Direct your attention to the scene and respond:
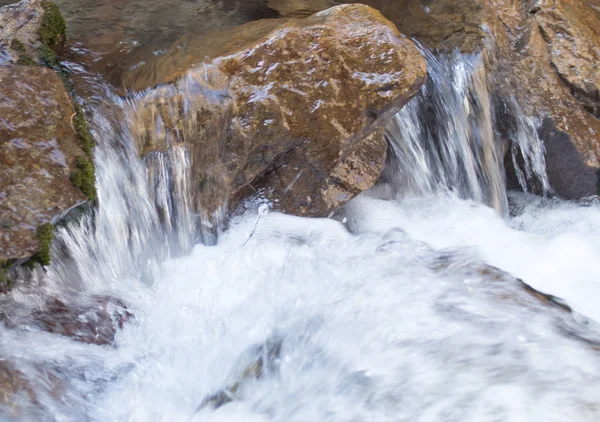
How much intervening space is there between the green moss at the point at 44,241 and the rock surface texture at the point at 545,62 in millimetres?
2499

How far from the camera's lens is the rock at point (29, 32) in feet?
10.7

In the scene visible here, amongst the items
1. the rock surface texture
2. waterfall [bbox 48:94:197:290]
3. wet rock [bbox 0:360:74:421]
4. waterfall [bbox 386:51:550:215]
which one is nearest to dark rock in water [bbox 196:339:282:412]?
wet rock [bbox 0:360:74:421]

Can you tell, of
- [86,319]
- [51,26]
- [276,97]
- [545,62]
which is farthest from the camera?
[545,62]

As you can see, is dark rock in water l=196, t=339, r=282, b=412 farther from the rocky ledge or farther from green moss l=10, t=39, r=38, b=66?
green moss l=10, t=39, r=38, b=66

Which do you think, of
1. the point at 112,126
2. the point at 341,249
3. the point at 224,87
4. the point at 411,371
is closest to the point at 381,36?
the point at 224,87

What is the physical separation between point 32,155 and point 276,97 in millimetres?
1289

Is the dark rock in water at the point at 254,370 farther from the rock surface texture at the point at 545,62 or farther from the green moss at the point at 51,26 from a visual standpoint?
the rock surface texture at the point at 545,62

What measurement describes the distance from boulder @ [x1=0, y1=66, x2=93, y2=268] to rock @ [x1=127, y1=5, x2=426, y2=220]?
511 mm

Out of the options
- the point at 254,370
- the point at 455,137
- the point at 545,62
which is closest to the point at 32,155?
the point at 254,370

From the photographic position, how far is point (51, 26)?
350cm

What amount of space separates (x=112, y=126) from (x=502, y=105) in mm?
2705

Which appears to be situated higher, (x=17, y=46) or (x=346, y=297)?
(x=17, y=46)

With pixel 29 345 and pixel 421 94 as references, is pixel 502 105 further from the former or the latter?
pixel 29 345

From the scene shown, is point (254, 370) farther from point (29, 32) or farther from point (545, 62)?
point (545, 62)
